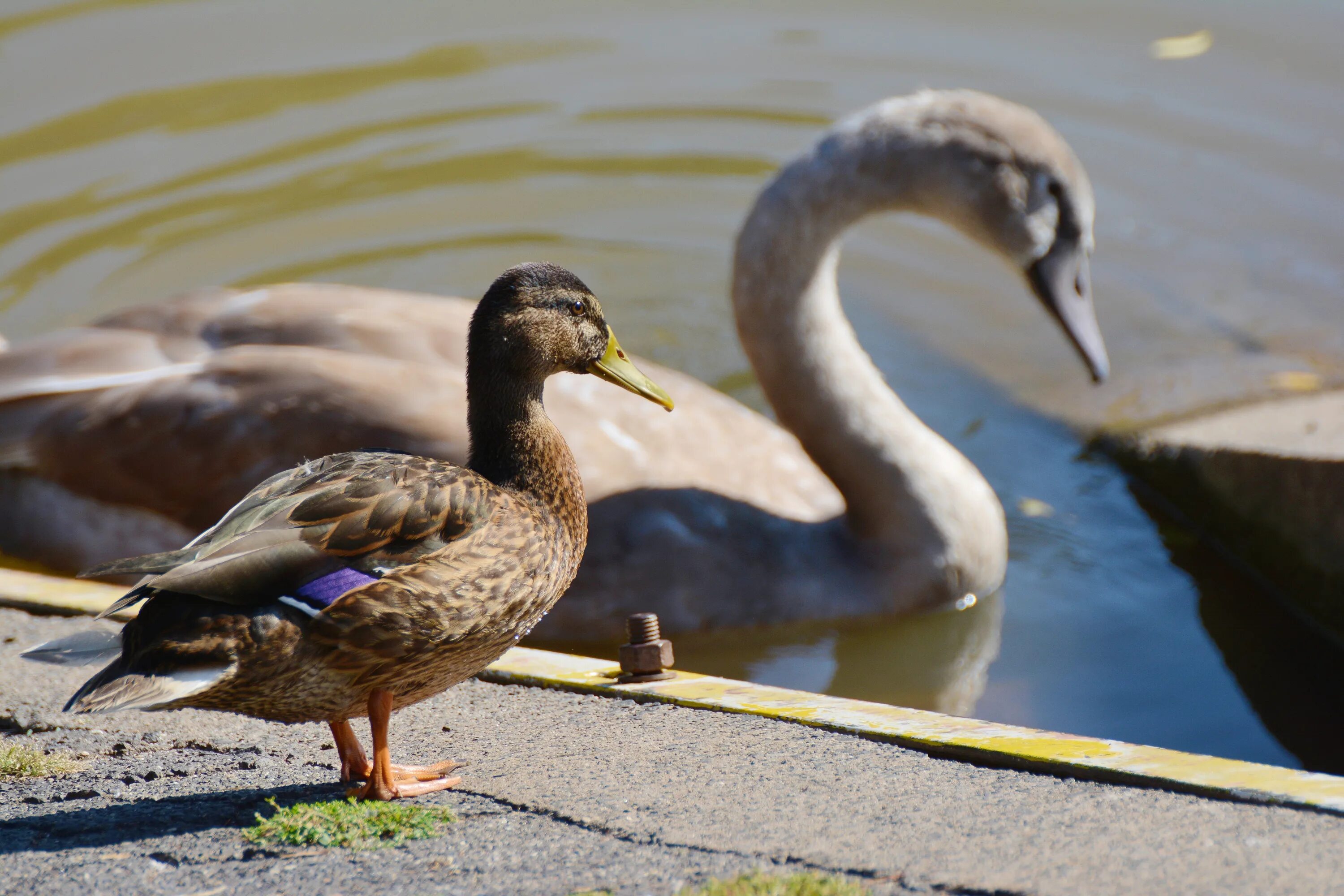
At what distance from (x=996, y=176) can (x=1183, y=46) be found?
17.0 ft

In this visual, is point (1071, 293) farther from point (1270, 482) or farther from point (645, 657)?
point (645, 657)

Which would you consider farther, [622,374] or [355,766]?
[622,374]

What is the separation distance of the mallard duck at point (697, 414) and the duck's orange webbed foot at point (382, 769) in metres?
1.78

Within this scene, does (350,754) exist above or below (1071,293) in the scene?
below

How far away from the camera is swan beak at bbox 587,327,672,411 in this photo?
3.45 metres

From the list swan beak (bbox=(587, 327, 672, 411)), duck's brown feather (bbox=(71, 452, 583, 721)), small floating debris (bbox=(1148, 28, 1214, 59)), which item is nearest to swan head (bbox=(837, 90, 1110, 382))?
swan beak (bbox=(587, 327, 672, 411))

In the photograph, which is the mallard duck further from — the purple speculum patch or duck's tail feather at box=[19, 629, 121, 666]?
the purple speculum patch

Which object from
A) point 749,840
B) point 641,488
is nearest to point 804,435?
point 641,488

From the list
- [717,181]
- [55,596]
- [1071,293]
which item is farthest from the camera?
[717,181]

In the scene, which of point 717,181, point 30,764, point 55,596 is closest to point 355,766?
point 30,764

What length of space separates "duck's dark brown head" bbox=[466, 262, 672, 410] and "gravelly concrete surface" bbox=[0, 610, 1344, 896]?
0.88m

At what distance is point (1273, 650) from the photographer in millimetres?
4953

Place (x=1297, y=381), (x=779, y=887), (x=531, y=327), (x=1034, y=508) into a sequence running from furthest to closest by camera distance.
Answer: (x=1297, y=381) < (x=1034, y=508) < (x=531, y=327) < (x=779, y=887)

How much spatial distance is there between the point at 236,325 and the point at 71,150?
443 cm
